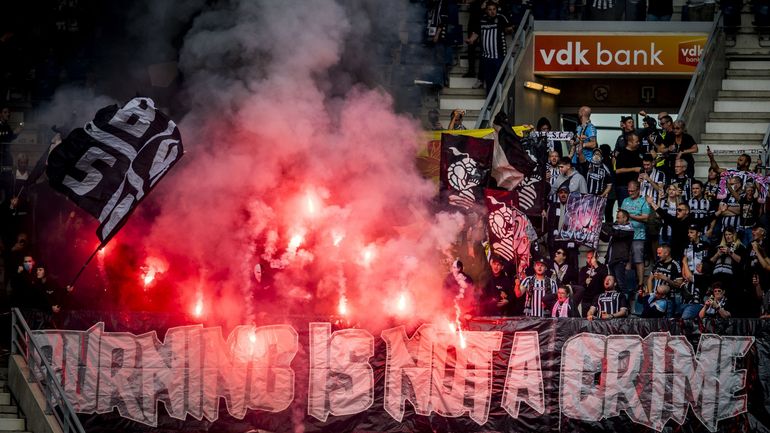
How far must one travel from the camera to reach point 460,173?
1825 centimetres

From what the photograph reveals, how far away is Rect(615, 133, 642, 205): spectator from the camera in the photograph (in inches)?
778

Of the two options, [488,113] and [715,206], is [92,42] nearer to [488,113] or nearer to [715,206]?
[488,113]

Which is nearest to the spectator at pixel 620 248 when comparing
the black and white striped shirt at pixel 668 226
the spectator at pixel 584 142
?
the black and white striped shirt at pixel 668 226

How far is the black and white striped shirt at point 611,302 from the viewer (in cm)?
1744

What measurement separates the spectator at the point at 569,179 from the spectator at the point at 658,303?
2397mm

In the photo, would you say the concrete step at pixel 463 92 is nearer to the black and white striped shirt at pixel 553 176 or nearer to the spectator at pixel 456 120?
the spectator at pixel 456 120

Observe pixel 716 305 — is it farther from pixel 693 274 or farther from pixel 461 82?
pixel 461 82

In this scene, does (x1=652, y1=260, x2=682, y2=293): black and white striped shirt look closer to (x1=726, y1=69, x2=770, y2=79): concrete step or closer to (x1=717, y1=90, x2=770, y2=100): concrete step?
(x1=717, y1=90, x2=770, y2=100): concrete step

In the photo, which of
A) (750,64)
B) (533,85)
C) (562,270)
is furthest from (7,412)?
(750,64)

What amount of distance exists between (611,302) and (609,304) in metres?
0.03

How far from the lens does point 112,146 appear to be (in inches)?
650

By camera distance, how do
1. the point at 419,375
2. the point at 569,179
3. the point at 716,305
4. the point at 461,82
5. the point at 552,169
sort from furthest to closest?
the point at 461,82
the point at 552,169
the point at 569,179
the point at 716,305
the point at 419,375

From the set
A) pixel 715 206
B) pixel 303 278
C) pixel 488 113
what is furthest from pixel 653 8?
pixel 303 278

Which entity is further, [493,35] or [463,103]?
[463,103]
